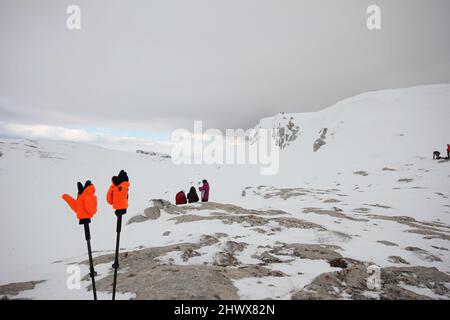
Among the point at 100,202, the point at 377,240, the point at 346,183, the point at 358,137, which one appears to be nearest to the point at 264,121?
the point at 358,137

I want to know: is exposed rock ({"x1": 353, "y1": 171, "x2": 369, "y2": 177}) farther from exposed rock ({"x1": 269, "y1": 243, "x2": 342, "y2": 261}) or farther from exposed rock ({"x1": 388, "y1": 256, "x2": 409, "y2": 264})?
exposed rock ({"x1": 269, "y1": 243, "x2": 342, "y2": 261})

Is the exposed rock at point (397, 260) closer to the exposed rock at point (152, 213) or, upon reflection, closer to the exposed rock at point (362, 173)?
the exposed rock at point (152, 213)

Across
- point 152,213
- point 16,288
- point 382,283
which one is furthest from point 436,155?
point 16,288

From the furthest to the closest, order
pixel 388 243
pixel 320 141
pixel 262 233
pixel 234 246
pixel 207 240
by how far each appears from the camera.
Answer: pixel 320 141 < pixel 262 233 < pixel 388 243 < pixel 207 240 < pixel 234 246

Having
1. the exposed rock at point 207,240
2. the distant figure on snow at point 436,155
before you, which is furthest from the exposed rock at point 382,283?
the distant figure on snow at point 436,155

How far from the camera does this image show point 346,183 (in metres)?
28.2

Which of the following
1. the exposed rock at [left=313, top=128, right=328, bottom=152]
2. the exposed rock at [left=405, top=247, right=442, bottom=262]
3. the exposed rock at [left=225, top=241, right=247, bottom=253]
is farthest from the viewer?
the exposed rock at [left=313, top=128, right=328, bottom=152]

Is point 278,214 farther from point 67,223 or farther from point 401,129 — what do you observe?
point 401,129

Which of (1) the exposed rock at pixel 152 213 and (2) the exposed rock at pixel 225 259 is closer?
(2) the exposed rock at pixel 225 259

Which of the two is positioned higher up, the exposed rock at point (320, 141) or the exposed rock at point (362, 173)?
the exposed rock at point (320, 141)

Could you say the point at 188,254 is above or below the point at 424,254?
above

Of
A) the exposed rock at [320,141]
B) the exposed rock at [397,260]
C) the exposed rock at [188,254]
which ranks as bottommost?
the exposed rock at [397,260]

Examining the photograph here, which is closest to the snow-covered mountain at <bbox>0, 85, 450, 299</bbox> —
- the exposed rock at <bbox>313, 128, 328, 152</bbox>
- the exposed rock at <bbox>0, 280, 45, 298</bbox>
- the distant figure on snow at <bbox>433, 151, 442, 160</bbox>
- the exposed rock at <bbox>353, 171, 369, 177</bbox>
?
the exposed rock at <bbox>0, 280, 45, 298</bbox>

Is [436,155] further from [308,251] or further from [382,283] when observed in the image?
[382,283]
